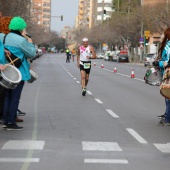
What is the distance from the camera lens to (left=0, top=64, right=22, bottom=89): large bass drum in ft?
30.8

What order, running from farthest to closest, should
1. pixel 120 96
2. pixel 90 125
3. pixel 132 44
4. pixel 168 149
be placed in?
pixel 132 44 < pixel 120 96 < pixel 90 125 < pixel 168 149

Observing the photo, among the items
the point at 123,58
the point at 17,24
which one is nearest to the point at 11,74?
the point at 17,24

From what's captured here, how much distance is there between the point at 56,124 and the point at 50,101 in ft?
17.5

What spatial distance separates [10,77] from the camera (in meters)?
9.51

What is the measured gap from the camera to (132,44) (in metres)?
92.4

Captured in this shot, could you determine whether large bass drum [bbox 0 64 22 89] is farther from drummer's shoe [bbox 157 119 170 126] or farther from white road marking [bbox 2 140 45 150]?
drummer's shoe [bbox 157 119 170 126]

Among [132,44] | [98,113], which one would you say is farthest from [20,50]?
[132,44]

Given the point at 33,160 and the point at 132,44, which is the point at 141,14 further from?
the point at 33,160

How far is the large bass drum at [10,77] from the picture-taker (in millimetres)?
9391

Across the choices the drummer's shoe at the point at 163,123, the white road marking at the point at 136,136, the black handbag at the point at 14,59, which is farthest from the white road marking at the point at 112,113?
the black handbag at the point at 14,59

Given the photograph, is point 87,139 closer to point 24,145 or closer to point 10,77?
point 24,145

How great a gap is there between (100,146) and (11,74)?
7.08 ft

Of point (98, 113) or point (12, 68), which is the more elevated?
point (12, 68)

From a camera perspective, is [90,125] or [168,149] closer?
[168,149]
